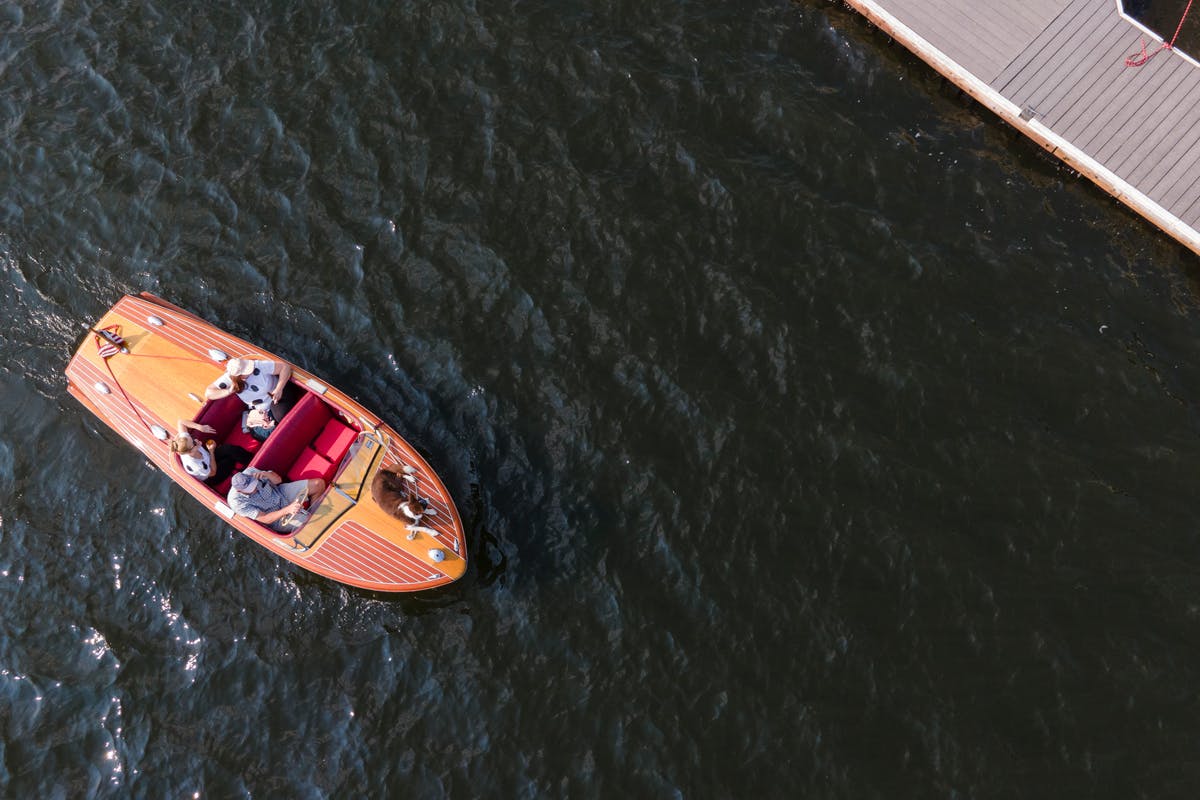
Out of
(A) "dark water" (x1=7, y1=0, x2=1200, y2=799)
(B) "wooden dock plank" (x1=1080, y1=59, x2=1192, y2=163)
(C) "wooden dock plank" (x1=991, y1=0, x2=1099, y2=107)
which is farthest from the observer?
(C) "wooden dock plank" (x1=991, y1=0, x2=1099, y2=107)

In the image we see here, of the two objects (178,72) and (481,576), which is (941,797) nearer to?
(481,576)

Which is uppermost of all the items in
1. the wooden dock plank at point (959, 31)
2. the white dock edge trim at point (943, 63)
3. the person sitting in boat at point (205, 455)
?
the wooden dock plank at point (959, 31)

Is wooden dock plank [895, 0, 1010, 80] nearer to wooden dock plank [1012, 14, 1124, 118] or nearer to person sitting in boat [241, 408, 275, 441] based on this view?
wooden dock plank [1012, 14, 1124, 118]

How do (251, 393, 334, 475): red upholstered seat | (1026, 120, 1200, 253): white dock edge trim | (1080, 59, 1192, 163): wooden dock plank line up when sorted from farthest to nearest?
(1080, 59, 1192, 163): wooden dock plank
(1026, 120, 1200, 253): white dock edge trim
(251, 393, 334, 475): red upholstered seat

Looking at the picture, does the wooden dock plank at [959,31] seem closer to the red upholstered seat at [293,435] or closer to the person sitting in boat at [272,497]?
the red upholstered seat at [293,435]

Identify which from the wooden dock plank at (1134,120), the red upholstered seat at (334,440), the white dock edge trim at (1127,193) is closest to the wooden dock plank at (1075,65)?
the white dock edge trim at (1127,193)

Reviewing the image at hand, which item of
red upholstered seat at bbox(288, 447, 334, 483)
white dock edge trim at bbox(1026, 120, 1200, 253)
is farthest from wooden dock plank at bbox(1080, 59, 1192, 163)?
red upholstered seat at bbox(288, 447, 334, 483)
